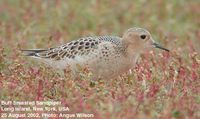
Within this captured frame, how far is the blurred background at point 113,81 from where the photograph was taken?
7.82 m

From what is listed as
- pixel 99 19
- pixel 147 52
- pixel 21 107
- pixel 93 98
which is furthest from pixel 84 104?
pixel 99 19

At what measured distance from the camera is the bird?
9.15m

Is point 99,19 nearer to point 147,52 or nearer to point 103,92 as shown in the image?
point 147,52

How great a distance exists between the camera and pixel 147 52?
10.8 meters

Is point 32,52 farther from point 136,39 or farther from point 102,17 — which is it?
point 102,17

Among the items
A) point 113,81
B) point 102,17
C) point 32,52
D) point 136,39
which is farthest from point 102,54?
point 102,17

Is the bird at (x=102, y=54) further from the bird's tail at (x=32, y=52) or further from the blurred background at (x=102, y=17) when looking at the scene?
the blurred background at (x=102, y=17)

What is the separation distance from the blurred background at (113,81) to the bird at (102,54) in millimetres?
177

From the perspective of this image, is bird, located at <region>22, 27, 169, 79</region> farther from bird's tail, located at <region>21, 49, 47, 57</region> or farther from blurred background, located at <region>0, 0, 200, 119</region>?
blurred background, located at <region>0, 0, 200, 119</region>

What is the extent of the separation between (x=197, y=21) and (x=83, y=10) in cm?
238

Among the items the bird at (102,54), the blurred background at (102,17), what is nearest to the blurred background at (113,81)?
the blurred background at (102,17)

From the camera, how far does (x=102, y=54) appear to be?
30.2 ft

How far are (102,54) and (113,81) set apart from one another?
0.36 meters

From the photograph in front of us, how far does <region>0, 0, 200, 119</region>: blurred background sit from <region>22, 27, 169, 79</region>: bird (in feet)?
0.58
